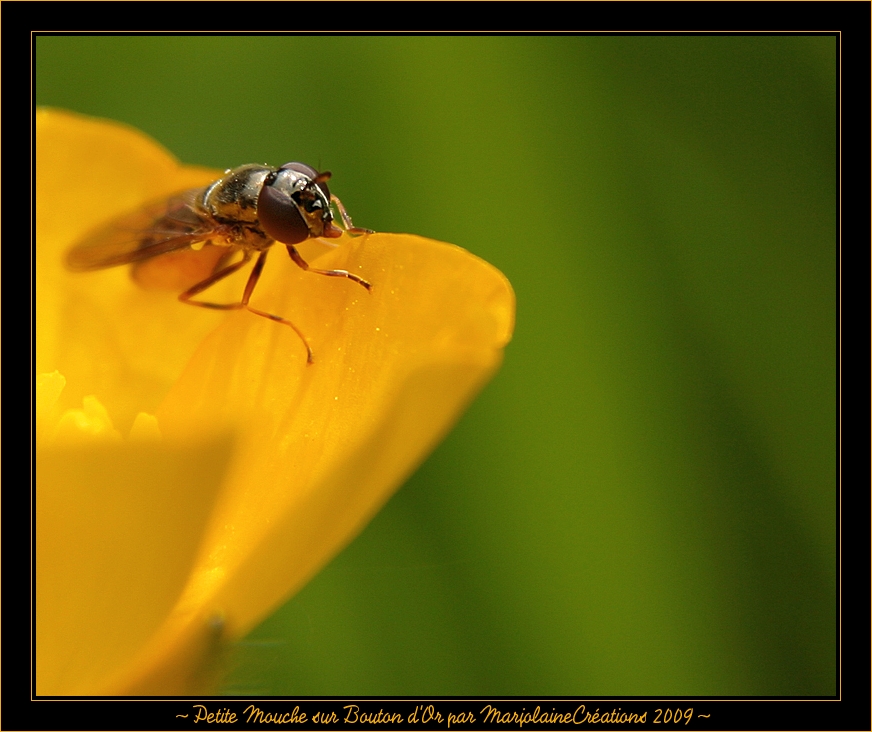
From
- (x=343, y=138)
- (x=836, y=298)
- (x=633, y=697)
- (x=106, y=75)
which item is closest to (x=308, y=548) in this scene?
(x=633, y=697)

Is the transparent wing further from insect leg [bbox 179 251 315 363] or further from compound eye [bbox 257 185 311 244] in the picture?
compound eye [bbox 257 185 311 244]

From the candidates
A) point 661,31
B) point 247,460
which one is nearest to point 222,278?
point 247,460

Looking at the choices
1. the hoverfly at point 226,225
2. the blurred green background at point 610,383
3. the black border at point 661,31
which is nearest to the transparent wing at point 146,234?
the hoverfly at point 226,225

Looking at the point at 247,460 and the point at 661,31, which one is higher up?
the point at 661,31

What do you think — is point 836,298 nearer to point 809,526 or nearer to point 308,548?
point 809,526

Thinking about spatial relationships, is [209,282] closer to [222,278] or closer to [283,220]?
[222,278]

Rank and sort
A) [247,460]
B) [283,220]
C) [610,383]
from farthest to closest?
[610,383] → [283,220] → [247,460]
